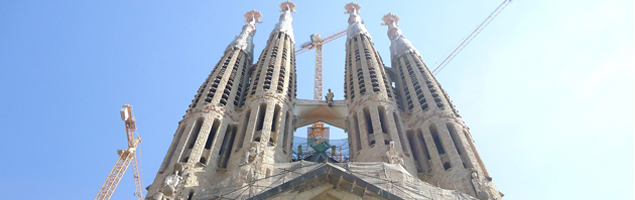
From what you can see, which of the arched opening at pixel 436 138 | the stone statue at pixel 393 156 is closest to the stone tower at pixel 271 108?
the stone statue at pixel 393 156

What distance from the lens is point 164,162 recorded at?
88.5 feet

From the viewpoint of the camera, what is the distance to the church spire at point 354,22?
52338 mm

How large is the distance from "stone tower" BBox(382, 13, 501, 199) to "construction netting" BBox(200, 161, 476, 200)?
11.4 feet

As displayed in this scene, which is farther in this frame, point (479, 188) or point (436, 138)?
point (436, 138)

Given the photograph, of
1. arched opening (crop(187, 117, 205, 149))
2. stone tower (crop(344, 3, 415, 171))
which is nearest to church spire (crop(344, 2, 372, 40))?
stone tower (crop(344, 3, 415, 171))

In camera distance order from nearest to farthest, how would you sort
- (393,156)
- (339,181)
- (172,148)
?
1. (339,181)
2. (393,156)
3. (172,148)

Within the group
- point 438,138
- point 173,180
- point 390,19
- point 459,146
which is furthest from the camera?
point 390,19

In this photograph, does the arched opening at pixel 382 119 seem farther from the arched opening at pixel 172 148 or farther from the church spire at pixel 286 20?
the church spire at pixel 286 20

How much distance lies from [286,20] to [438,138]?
2971cm

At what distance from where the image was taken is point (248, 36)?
5044 cm

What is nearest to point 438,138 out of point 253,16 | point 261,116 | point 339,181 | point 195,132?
point 261,116

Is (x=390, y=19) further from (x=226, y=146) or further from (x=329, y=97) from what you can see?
(x=226, y=146)

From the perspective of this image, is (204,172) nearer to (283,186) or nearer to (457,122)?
(283,186)

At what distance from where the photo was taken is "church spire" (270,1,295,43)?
2054 inches
